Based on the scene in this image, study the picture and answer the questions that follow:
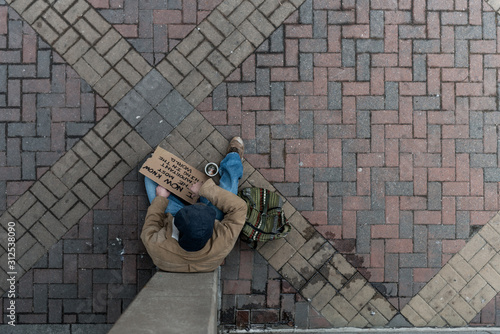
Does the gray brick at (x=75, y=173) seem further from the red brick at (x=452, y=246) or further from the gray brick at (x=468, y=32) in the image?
the gray brick at (x=468, y=32)

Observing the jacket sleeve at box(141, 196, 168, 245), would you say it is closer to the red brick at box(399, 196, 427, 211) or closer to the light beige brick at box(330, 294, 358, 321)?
the light beige brick at box(330, 294, 358, 321)

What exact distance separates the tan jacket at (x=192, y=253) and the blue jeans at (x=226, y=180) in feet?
1.16

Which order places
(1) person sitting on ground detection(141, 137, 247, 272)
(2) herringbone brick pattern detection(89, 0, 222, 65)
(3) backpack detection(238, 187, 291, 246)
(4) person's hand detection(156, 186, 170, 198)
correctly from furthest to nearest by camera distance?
(2) herringbone brick pattern detection(89, 0, 222, 65), (4) person's hand detection(156, 186, 170, 198), (3) backpack detection(238, 187, 291, 246), (1) person sitting on ground detection(141, 137, 247, 272)

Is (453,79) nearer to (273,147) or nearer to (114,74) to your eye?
(273,147)

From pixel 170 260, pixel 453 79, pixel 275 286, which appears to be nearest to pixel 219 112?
pixel 170 260

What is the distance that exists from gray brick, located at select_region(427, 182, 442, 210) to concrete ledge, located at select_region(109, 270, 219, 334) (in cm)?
245

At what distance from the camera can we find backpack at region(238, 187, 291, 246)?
11.4ft

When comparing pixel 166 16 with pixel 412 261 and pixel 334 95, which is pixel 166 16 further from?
pixel 412 261

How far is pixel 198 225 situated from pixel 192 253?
0.36 m

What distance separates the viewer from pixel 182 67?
149 inches

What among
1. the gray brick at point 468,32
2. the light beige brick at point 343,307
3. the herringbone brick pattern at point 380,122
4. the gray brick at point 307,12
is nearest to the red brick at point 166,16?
the herringbone brick pattern at point 380,122

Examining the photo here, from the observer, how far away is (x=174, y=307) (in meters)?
2.35

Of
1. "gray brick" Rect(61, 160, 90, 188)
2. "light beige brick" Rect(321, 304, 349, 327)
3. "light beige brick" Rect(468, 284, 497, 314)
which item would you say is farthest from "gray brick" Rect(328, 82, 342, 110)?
"gray brick" Rect(61, 160, 90, 188)

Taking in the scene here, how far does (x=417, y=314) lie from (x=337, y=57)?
114 inches
